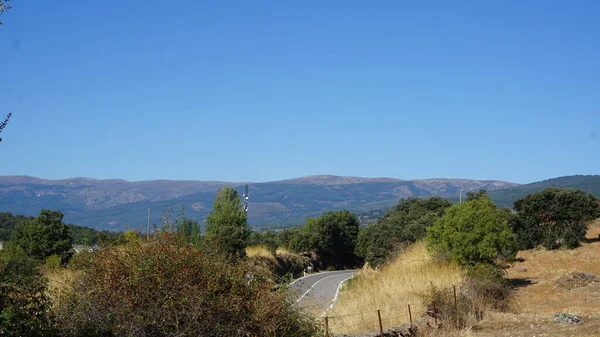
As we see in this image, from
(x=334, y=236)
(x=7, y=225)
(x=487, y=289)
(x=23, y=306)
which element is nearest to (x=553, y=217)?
(x=487, y=289)

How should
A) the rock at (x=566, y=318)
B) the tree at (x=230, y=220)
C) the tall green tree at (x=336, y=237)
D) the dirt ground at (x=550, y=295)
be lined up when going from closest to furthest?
the dirt ground at (x=550, y=295), the rock at (x=566, y=318), the tree at (x=230, y=220), the tall green tree at (x=336, y=237)

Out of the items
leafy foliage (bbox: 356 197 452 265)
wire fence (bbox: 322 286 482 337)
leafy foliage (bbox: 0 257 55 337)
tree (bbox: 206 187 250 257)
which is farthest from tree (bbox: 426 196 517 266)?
leafy foliage (bbox: 0 257 55 337)

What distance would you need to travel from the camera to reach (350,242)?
3076 inches

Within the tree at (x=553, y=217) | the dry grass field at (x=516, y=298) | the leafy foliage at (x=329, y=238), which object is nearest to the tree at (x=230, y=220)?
the dry grass field at (x=516, y=298)

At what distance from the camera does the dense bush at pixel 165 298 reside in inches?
310

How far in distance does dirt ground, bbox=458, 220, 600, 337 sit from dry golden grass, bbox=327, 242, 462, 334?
1721 mm

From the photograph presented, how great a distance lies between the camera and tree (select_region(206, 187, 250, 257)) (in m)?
38.1

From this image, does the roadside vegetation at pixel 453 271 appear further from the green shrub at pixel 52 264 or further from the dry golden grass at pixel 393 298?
the green shrub at pixel 52 264

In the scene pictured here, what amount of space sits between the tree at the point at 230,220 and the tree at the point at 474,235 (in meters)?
13.8

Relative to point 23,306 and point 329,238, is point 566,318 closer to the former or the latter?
point 23,306

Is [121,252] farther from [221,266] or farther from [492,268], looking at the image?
[492,268]

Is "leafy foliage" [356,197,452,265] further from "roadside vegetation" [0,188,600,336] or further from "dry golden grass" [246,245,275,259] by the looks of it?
"dry golden grass" [246,245,275,259]

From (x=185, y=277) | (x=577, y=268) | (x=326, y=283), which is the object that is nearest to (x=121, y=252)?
(x=185, y=277)

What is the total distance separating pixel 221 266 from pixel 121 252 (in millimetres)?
1353
